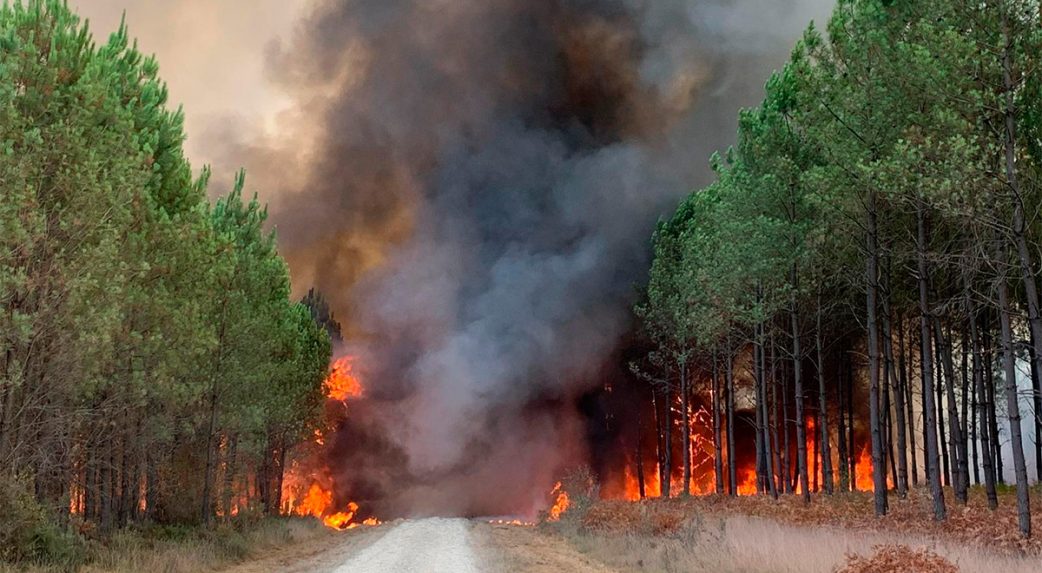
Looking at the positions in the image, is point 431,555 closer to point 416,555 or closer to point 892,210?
point 416,555

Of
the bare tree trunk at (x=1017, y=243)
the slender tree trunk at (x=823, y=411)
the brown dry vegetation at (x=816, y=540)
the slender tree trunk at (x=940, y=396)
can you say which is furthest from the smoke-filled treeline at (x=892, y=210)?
the brown dry vegetation at (x=816, y=540)

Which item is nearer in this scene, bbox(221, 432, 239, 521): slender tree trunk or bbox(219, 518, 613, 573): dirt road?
bbox(219, 518, 613, 573): dirt road

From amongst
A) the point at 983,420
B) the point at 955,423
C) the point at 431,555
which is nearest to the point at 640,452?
the point at 983,420

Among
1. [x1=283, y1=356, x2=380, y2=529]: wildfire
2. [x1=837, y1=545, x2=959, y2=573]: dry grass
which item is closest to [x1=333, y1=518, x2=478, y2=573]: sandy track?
[x1=837, y1=545, x2=959, y2=573]: dry grass

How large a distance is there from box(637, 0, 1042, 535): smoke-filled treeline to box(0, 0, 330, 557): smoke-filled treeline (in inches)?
628

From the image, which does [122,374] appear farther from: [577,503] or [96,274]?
[577,503]

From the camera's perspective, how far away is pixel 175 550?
18375 millimetres

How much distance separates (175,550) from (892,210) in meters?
22.1

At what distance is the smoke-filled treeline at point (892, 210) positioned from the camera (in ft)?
52.5

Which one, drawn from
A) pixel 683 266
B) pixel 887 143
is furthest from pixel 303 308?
pixel 887 143

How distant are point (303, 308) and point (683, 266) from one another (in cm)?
2010

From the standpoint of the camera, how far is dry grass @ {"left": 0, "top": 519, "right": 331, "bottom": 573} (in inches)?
627

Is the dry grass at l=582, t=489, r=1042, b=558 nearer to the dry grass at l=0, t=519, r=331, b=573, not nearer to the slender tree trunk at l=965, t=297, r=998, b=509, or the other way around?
the slender tree trunk at l=965, t=297, r=998, b=509

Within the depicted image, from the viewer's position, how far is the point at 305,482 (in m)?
55.6
